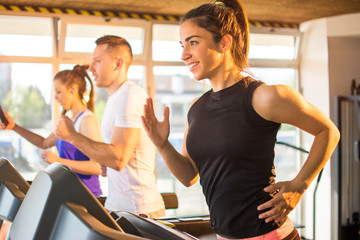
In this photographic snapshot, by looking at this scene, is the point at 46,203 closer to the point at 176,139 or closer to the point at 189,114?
the point at 189,114

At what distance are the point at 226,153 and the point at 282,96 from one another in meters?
0.22

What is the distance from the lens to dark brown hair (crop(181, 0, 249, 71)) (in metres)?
1.47

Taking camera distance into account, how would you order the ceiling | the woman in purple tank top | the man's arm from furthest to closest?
1. the ceiling
2. the woman in purple tank top
3. the man's arm

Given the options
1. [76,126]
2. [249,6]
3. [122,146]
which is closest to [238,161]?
[122,146]

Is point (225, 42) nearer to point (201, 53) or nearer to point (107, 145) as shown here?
point (201, 53)

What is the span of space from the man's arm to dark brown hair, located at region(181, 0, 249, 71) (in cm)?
80

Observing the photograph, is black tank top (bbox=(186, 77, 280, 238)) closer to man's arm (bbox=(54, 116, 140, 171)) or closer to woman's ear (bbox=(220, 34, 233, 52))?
woman's ear (bbox=(220, 34, 233, 52))

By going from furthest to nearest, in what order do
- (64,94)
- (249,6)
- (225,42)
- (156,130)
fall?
(249,6)
(64,94)
(156,130)
(225,42)

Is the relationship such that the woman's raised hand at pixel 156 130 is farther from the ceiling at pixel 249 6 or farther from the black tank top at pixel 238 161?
the ceiling at pixel 249 6

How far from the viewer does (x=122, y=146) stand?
2.16 meters

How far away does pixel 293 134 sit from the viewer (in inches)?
258

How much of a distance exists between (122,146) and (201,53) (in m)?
0.85

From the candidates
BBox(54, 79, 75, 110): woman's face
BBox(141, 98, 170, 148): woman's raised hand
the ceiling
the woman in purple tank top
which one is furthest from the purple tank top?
the ceiling

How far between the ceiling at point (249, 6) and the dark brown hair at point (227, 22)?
337cm
